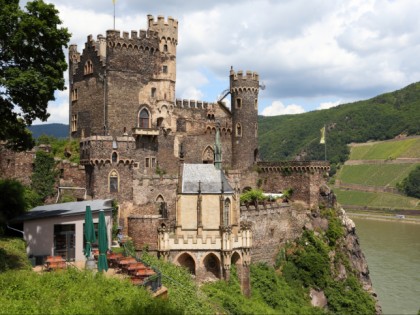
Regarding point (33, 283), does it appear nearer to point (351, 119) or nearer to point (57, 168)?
point (57, 168)

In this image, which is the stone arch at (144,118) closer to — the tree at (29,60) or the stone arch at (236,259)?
the stone arch at (236,259)

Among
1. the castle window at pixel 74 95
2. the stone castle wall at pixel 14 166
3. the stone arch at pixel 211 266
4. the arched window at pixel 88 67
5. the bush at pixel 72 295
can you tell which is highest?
the arched window at pixel 88 67

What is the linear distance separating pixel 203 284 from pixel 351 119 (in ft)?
540

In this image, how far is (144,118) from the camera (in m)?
48.9

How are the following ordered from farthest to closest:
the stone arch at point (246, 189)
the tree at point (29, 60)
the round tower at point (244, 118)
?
1. the round tower at point (244, 118)
2. the stone arch at point (246, 189)
3. the tree at point (29, 60)

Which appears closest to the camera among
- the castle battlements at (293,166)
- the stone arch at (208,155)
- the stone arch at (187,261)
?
the stone arch at (187,261)

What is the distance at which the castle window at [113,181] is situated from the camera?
38.2 m

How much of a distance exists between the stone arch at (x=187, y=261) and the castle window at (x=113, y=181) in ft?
22.4

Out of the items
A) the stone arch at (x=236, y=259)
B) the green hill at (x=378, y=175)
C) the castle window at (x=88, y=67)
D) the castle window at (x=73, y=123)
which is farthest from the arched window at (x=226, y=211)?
the green hill at (x=378, y=175)

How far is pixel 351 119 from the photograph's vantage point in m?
190

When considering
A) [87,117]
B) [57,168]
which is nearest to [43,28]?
[57,168]

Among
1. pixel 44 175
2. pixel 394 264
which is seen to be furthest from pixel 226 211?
pixel 394 264

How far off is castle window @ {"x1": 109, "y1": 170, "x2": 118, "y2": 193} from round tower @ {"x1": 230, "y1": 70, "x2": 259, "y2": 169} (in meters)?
20.0

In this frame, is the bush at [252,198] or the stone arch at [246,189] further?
the stone arch at [246,189]
